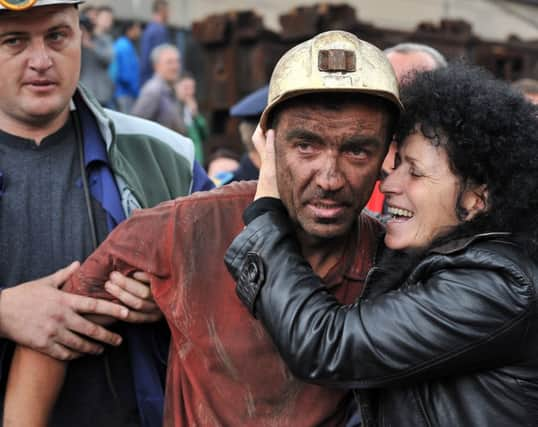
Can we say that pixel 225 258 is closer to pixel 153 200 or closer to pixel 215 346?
pixel 215 346

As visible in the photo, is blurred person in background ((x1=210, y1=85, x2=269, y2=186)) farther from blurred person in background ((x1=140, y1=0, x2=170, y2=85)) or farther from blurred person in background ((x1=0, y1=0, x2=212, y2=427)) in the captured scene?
blurred person in background ((x1=140, y1=0, x2=170, y2=85))

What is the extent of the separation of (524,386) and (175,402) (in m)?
1.01

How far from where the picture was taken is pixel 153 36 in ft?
39.7

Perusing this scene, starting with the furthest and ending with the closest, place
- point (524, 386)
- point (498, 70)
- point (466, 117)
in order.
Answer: point (498, 70)
point (466, 117)
point (524, 386)

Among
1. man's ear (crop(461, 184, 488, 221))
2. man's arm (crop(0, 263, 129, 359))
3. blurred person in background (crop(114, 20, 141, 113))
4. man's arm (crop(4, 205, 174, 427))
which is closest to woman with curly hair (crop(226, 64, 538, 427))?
man's ear (crop(461, 184, 488, 221))

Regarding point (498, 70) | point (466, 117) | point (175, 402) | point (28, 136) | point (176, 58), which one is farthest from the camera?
point (498, 70)

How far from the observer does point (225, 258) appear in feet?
8.08

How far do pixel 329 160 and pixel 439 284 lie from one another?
0.47 metres

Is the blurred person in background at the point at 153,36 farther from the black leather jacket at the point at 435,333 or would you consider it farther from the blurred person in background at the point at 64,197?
the black leather jacket at the point at 435,333

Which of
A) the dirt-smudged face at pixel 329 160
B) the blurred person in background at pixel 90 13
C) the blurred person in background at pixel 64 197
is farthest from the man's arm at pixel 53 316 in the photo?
the blurred person in background at pixel 90 13

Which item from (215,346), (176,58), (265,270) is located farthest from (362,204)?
(176,58)

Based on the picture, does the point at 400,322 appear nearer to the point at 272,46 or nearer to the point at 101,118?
the point at 101,118

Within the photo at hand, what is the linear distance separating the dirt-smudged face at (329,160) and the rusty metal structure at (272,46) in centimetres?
782

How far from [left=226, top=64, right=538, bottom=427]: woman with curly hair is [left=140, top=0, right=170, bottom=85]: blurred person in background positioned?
9514 millimetres
